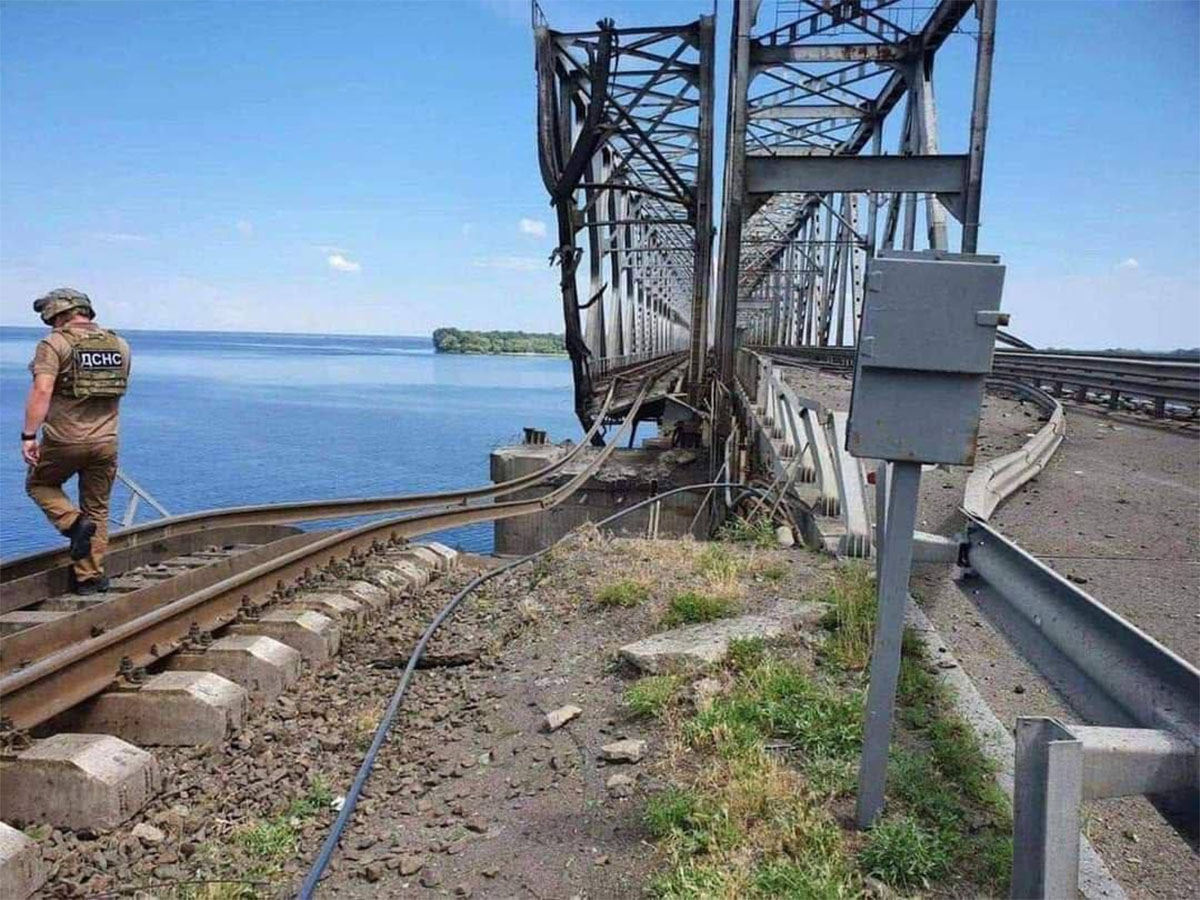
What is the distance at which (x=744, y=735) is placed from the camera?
380cm

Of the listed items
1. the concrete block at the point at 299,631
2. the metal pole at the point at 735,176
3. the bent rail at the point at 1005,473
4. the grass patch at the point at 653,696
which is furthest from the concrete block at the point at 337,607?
the metal pole at the point at 735,176

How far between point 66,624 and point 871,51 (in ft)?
62.6

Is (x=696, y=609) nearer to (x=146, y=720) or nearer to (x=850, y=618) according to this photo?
(x=850, y=618)

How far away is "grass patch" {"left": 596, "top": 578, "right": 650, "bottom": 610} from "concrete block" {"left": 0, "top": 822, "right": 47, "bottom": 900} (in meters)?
3.57

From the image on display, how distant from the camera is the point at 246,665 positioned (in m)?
5.15

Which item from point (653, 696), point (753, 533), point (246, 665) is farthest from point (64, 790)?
point (753, 533)

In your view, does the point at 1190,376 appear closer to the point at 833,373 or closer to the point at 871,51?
the point at 871,51

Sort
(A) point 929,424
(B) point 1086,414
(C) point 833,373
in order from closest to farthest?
(A) point 929,424 < (B) point 1086,414 < (C) point 833,373

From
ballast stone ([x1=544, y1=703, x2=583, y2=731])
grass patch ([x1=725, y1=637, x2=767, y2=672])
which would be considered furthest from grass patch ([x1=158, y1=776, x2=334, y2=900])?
grass patch ([x1=725, y1=637, x2=767, y2=672])

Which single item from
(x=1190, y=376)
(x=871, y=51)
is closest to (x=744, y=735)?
(x=1190, y=376)

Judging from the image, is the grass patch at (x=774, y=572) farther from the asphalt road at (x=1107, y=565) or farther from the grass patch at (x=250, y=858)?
the grass patch at (x=250, y=858)

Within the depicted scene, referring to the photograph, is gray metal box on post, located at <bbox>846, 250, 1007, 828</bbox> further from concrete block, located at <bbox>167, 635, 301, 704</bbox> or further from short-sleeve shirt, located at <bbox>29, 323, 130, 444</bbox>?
short-sleeve shirt, located at <bbox>29, 323, 130, 444</bbox>

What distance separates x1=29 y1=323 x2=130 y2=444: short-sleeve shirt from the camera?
5836 millimetres

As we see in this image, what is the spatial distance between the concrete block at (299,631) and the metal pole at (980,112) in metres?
12.3
